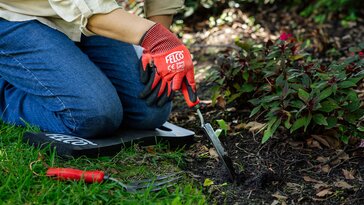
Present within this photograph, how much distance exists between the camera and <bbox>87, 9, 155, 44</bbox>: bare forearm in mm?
2295

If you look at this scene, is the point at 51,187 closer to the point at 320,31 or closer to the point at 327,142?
the point at 327,142

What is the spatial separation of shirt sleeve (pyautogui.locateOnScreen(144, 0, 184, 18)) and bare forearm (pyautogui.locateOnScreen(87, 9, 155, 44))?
21.2 inches

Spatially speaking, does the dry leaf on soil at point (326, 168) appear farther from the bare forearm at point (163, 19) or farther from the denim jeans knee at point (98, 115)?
the bare forearm at point (163, 19)

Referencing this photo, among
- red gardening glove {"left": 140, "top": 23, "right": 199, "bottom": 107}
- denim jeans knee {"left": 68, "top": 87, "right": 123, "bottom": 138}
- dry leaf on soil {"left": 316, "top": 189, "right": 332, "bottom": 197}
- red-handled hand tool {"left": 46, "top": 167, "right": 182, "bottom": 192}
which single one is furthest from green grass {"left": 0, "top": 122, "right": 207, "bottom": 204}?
dry leaf on soil {"left": 316, "top": 189, "right": 332, "bottom": 197}

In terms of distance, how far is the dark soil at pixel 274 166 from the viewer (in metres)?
2.23

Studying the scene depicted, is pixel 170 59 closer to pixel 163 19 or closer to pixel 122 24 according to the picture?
pixel 122 24

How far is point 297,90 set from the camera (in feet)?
8.25

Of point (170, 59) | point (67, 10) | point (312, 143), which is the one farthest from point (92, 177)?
point (312, 143)

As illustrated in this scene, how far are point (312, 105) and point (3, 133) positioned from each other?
1310 mm

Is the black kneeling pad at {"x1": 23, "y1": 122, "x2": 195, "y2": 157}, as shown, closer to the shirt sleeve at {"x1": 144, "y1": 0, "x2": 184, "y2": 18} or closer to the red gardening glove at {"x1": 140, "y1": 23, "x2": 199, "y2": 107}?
the red gardening glove at {"x1": 140, "y1": 23, "x2": 199, "y2": 107}

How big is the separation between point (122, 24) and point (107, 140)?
0.53 m

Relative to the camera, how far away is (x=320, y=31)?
154 inches

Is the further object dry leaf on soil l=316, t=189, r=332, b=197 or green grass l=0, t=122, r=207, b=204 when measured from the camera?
dry leaf on soil l=316, t=189, r=332, b=197

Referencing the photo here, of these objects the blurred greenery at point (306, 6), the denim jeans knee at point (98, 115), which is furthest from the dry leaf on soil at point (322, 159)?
the blurred greenery at point (306, 6)
